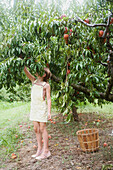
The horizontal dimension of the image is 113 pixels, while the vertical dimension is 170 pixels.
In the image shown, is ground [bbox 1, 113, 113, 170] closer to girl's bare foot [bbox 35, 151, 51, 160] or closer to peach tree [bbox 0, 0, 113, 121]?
girl's bare foot [bbox 35, 151, 51, 160]

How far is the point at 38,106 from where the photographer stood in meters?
3.13

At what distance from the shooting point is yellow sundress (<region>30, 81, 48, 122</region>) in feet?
10.1

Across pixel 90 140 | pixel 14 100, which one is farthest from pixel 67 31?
pixel 14 100

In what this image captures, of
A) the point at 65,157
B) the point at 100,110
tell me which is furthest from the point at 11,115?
the point at 65,157


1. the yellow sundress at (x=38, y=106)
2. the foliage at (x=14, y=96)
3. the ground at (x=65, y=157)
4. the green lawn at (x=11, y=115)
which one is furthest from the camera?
the foliage at (x=14, y=96)

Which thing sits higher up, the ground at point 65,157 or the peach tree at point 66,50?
the peach tree at point 66,50

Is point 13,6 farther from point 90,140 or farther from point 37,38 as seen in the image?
point 90,140

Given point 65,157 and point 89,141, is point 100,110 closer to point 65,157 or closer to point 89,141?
point 89,141

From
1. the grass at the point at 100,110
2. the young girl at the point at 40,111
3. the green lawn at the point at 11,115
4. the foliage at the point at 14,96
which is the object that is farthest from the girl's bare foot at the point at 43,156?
the foliage at the point at 14,96

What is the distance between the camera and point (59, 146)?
3.72m

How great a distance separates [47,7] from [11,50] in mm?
2536

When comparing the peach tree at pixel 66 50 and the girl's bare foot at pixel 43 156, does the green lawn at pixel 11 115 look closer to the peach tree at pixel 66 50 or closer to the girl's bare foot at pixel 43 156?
the girl's bare foot at pixel 43 156

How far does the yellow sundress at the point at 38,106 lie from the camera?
309 cm

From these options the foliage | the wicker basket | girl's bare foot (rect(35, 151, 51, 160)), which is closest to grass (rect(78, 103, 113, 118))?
the wicker basket
